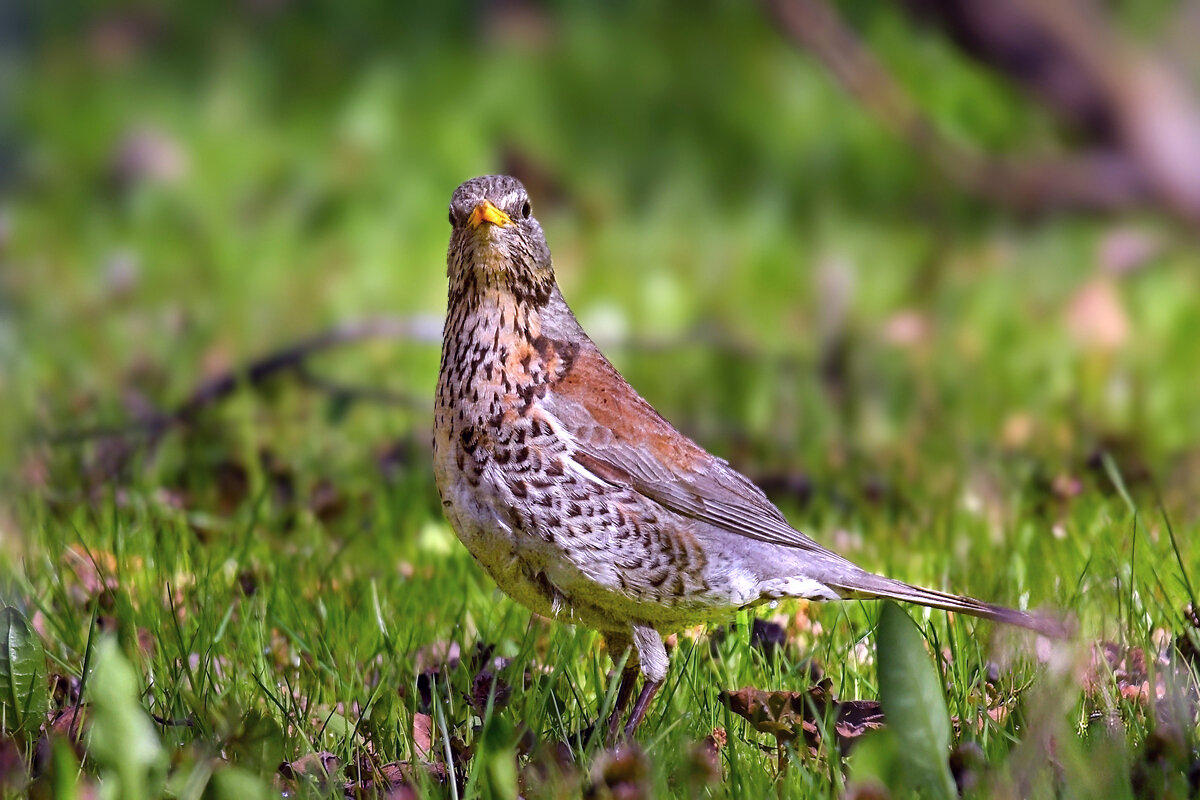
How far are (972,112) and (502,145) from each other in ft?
8.41

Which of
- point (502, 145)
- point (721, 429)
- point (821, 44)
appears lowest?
point (721, 429)

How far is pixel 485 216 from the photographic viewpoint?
138 inches

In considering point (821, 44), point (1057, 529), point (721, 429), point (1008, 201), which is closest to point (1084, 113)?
point (1008, 201)

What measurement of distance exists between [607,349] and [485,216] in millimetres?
3083

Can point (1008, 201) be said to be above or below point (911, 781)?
above

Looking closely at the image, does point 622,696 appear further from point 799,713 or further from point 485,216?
point 485,216

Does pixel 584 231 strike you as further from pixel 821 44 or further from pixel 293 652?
pixel 293 652

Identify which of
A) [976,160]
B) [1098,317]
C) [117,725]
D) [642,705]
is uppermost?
[976,160]

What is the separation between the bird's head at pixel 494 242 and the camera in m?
3.53

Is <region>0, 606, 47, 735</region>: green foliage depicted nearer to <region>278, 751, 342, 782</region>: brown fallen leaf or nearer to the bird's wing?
<region>278, 751, 342, 782</region>: brown fallen leaf

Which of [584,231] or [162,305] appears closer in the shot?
[162,305]

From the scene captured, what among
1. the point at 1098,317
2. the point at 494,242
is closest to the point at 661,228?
the point at 1098,317

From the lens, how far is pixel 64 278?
25.3ft

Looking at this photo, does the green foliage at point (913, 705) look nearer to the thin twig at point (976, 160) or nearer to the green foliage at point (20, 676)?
the green foliage at point (20, 676)
